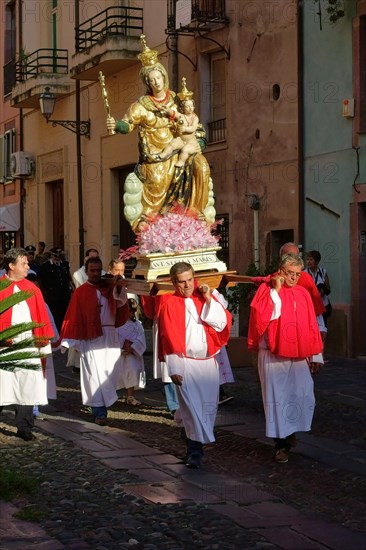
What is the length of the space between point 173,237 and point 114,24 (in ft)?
41.5

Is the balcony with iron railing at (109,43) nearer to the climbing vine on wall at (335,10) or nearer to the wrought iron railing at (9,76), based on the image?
the climbing vine on wall at (335,10)

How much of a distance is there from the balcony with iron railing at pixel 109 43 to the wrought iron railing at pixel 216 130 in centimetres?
270

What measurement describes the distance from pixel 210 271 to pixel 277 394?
6.40ft

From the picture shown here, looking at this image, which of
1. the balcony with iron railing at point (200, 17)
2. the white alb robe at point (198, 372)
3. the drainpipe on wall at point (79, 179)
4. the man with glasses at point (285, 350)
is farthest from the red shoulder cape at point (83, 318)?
the drainpipe on wall at point (79, 179)

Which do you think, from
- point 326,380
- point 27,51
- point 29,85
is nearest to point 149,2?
point 29,85

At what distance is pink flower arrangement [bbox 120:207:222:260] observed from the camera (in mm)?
10648

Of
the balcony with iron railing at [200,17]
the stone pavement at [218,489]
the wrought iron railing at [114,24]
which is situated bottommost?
the stone pavement at [218,489]

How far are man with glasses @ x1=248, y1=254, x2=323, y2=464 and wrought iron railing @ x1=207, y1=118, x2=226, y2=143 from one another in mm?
11269

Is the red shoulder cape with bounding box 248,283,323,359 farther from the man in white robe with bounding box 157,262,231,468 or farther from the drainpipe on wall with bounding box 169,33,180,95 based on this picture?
the drainpipe on wall with bounding box 169,33,180,95

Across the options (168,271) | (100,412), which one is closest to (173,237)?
(168,271)

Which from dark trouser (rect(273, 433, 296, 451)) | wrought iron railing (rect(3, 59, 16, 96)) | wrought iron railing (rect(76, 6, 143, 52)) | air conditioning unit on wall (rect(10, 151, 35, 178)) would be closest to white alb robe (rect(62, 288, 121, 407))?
dark trouser (rect(273, 433, 296, 451))

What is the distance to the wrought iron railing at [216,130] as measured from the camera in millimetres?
20297

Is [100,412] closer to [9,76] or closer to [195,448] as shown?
[195,448]

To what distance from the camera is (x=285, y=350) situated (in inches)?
356
